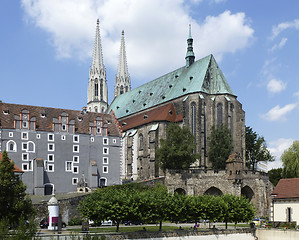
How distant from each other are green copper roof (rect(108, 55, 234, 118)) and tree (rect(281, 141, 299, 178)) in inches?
823

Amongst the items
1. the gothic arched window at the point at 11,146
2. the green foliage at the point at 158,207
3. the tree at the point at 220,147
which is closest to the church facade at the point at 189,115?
the tree at the point at 220,147

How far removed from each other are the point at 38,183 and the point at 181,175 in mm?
24376

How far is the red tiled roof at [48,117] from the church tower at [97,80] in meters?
59.2

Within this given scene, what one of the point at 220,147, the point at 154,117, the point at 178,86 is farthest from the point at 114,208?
the point at 178,86

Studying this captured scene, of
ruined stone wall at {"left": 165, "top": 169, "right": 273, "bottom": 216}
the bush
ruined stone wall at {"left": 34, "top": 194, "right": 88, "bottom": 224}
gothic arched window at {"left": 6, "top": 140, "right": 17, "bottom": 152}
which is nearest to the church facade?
ruined stone wall at {"left": 165, "top": 169, "right": 273, "bottom": 216}

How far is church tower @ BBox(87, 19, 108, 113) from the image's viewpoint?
146 meters

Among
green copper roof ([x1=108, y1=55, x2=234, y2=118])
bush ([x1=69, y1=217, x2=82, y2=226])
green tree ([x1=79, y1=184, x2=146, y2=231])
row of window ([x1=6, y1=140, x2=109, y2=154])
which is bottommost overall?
bush ([x1=69, y1=217, x2=82, y2=226])

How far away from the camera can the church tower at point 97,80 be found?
146 meters

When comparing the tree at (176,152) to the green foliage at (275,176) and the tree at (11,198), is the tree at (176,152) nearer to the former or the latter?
the green foliage at (275,176)

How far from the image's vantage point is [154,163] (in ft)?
311

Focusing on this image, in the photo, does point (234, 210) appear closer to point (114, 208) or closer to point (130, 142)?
point (114, 208)

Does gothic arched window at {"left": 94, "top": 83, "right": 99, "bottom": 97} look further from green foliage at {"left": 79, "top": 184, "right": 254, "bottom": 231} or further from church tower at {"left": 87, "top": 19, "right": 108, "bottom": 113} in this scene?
green foliage at {"left": 79, "top": 184, "right": 254, "bottom": 231}

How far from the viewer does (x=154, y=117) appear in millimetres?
103188

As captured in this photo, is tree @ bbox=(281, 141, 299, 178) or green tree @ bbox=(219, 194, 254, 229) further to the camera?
tree @ bbox=(281, 141, 299, 178)
